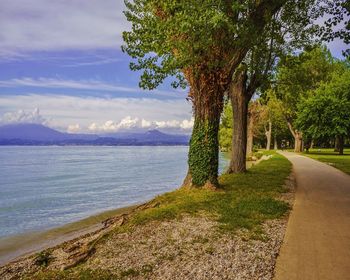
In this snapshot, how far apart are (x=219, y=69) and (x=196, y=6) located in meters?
3.34

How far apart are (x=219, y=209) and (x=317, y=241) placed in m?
3.42

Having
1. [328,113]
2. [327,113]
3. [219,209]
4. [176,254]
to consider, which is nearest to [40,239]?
[219,209]

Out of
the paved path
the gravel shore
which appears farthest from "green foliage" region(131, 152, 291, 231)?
the paved path

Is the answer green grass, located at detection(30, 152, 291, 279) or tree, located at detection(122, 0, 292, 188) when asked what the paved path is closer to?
green grass, located at detection(30, 152, 291, 279)

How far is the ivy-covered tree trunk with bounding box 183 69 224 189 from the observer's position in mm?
13625

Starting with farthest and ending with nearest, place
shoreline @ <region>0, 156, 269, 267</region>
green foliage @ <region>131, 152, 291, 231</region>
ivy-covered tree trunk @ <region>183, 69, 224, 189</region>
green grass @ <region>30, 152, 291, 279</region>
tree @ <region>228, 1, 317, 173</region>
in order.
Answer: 1. tree @ <region>228, 1, 317, 173</region>
2. ivy-covered tree trunk @ <region>183, 69, 224, 189</region>
3. shoreline @ <region>0, 156, 269, 267</region>
4. green foliage @ <region>131, 152, 291, 231</region>
5. green grass @ <region>30, 152, 291, 279</region>

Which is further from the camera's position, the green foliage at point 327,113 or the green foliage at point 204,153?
the green foliage at point 327,113

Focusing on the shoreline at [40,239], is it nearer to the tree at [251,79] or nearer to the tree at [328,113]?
the tree at [251,79]

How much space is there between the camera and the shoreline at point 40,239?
10.5 meters

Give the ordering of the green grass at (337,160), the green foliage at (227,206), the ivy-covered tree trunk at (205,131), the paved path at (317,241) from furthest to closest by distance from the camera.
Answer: the green grass at (337,160)
the ivy-covered tree trunk at (205,131)
the green foliage at (227,206)
the paved path at (317,241)

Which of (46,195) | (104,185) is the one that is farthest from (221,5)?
(104,185)

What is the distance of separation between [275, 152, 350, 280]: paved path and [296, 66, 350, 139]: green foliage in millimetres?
38923

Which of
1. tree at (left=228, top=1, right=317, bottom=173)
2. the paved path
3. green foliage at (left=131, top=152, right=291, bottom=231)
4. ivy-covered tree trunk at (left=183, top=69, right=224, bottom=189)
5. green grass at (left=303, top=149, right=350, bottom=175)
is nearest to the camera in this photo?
the paved path

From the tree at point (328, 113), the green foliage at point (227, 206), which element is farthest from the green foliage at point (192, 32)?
the tree at point (328, 113)
